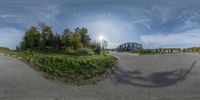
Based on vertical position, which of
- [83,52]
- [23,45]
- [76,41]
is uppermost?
[76,41]

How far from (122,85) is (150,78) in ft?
9.76

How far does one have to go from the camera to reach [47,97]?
49.0ft

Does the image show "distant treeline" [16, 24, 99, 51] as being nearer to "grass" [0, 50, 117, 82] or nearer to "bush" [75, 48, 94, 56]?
"bush" [75, 48, 94, 56]

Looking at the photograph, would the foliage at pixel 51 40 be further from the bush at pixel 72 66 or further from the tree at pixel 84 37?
→ the bush at pixel 72 66

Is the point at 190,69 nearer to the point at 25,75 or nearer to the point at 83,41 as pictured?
the point at 25,75

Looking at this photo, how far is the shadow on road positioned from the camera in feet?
63.4

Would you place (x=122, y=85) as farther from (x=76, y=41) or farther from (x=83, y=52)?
(x=76, y=41)

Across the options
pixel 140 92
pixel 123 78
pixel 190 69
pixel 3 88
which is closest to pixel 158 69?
pixel 190 69

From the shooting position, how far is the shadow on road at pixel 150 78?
1933 centimetres

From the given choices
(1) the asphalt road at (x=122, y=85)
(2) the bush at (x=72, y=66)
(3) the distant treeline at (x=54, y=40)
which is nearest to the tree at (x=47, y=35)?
(3) the distant treeline at (x=54, y=40)

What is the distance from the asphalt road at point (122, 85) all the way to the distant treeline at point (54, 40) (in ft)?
34.6

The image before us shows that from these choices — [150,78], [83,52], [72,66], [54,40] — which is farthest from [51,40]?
[150,78]

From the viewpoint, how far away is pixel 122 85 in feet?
61.5

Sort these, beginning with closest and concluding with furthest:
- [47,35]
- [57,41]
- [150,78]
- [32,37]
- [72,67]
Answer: [150,78] → [72,67] → [57,41] → [47,35] → [32,37]
